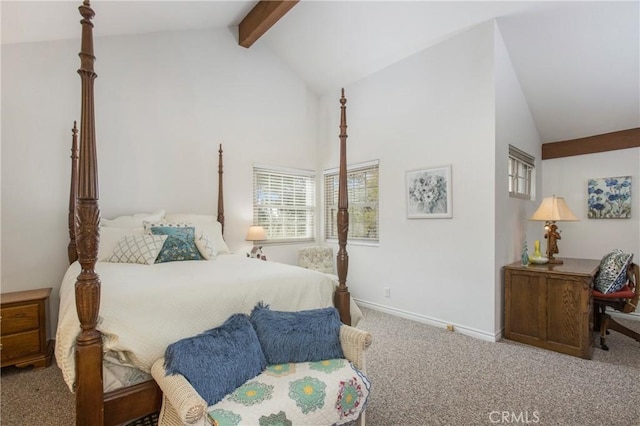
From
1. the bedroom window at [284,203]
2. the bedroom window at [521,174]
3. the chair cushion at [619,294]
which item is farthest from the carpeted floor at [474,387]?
the bedroom window at [284,203]

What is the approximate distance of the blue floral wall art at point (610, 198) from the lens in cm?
386

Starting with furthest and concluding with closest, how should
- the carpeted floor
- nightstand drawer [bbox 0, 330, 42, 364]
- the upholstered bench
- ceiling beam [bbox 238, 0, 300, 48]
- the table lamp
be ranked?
ceiling beam [bbox 238, 0, 300, 48], the table lamp, nightstand drawer [bbox 0, 330, 42, 364], the carpeted floor, the upholstered bench

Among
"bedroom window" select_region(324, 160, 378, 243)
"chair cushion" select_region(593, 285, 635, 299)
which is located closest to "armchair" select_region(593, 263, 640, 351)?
"chair cushion" select_region(593, 285, 635, 299)

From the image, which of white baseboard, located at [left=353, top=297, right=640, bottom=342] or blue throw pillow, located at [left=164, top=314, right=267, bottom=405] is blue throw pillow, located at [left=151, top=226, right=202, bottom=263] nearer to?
blue throw pillow, located at [left=164, top=314, right=267, bottom=405]

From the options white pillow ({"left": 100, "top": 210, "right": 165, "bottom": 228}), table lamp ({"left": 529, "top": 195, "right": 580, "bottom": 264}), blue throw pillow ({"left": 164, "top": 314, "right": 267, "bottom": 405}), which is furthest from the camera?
table lamp ({"left": 529, "top": 195, "right": 580, "bottom": 264})

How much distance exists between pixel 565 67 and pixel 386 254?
2.80m

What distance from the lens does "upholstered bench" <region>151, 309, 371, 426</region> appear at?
1.30 m

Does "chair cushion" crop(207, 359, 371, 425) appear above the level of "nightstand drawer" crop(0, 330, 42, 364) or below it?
above

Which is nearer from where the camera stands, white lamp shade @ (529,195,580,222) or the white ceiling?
the white ceiling

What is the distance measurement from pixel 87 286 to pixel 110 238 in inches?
68.5

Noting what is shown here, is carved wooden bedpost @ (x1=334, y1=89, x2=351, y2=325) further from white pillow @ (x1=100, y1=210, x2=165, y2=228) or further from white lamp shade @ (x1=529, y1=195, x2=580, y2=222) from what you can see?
white lamp shade @ (x1=529, y1=195, x2=580, y2=222)


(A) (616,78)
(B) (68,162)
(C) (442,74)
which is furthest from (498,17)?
(B) (68,162)

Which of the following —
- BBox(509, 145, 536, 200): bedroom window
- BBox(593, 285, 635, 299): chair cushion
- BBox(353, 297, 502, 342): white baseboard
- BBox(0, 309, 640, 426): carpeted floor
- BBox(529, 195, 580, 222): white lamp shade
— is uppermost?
BBox(509, 145, 536, 200): bedroom window

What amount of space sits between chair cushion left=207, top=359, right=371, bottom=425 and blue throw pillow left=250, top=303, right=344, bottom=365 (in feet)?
0.15
